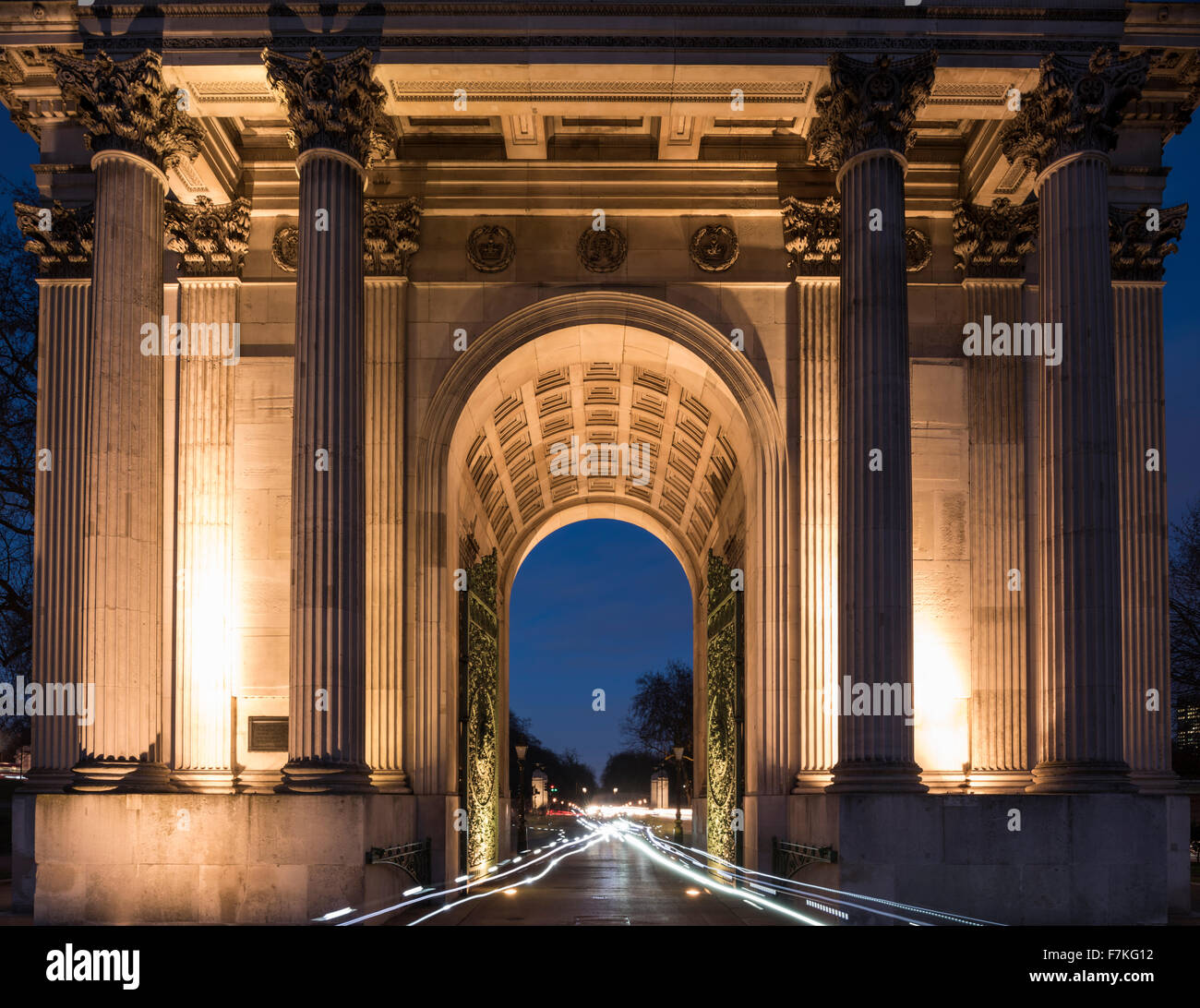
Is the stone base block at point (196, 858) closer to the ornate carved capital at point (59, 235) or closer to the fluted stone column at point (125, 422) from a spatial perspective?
the fluted stone column at point (125, 422)

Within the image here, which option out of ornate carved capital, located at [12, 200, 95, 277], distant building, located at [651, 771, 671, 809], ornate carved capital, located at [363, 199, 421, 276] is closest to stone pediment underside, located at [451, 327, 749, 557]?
ornate carved capital, located at [363, 199, 421, 276]

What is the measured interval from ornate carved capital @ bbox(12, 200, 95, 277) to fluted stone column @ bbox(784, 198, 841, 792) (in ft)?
49.9

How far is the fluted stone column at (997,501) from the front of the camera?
28906mm

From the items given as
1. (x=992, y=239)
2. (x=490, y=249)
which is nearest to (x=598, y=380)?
(x=490, y=249)

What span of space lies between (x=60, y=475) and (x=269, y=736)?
6.81 m

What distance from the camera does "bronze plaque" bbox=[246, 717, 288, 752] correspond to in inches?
1142

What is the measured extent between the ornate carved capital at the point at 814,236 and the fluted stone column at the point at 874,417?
3.40m

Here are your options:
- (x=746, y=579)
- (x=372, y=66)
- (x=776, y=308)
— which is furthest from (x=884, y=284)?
(x=372, y=66)

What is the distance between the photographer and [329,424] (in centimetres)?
2564

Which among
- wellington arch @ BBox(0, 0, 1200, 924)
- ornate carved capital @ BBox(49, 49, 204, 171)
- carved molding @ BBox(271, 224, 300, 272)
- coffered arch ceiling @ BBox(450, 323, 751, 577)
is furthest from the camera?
coffered arch ceiling @ BBox(450, 323, 751, 577)

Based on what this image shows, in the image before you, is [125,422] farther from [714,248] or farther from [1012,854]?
[1012,854]

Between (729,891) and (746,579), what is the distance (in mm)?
6836

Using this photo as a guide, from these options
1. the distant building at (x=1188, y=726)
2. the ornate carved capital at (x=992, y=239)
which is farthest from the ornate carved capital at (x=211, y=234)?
the distant building at (x=1188, y=726)

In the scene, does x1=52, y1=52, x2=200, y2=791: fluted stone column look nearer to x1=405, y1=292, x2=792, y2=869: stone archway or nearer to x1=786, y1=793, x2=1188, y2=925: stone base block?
x1=405, y1=292, x2=792, y2=869: stone archway
